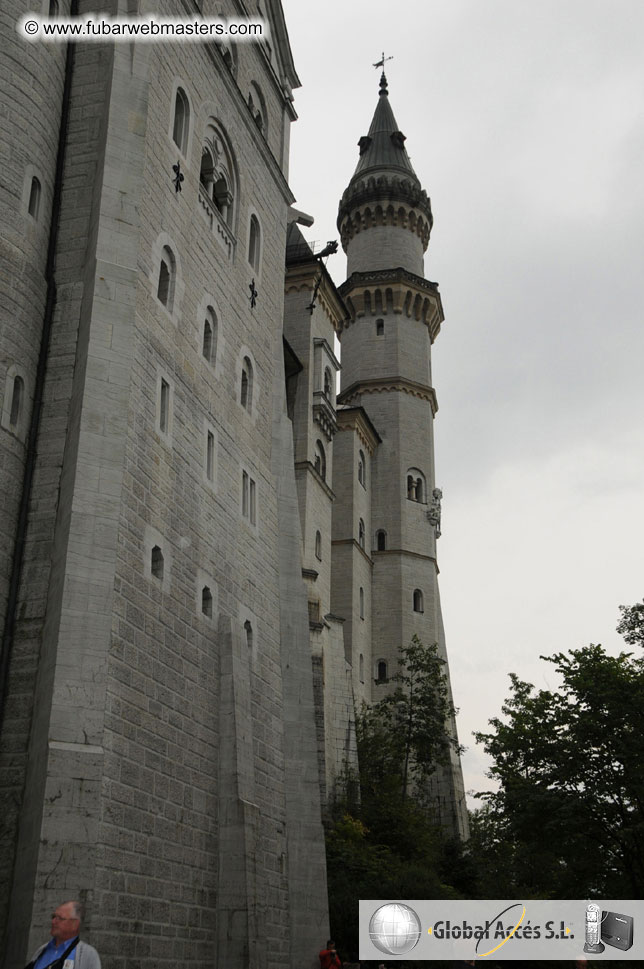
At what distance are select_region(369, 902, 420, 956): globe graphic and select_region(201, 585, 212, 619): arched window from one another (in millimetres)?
7097

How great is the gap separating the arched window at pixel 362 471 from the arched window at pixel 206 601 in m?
28.4

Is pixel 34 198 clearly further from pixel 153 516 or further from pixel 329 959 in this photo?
pixel 329 959

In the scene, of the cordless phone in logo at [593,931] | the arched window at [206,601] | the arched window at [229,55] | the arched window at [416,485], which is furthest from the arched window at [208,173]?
the arched window at [416,485]

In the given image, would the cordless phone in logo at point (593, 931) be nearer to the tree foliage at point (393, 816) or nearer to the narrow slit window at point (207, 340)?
the tree foliage at point (393, 816)

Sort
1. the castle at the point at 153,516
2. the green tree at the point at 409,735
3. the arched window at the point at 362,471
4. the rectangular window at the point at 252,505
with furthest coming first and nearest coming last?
the arched window at the point at 362,471, the green tree at the point at 409,735, the rectangular window at the point at 252,505, the castle at the point at 153,516

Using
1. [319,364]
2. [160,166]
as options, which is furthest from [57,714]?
[319,364]

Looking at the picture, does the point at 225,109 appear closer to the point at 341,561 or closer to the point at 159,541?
the point at 159,541

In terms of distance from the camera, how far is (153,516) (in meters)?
19.8

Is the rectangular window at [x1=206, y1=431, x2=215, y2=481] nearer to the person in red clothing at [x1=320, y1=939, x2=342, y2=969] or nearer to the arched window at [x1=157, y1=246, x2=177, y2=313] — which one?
the arched window at [x1=157, y1=246, x2=177, y2=313]

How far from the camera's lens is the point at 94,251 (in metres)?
20.1

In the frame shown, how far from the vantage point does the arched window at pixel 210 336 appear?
2469cm

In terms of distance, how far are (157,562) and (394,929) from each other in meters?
7.76

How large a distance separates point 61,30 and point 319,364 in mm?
21640

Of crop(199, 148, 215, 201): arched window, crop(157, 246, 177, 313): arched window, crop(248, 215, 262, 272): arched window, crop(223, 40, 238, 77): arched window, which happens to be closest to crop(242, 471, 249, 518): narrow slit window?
crop(157, 246, 177, 313): arched window
